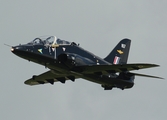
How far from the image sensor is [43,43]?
130ft

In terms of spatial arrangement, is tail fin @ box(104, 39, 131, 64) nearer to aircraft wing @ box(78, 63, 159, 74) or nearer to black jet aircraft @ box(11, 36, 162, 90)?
black jet aircraft @ box(11, 36, 162, 90)

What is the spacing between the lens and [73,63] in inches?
1570

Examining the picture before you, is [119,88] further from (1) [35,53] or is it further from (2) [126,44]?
(1) [35,53]

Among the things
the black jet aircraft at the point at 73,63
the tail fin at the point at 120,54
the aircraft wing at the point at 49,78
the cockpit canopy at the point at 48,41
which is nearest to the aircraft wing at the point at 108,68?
the black jet aircraft at the point at 73,63

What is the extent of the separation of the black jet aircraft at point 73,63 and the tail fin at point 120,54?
2.15m

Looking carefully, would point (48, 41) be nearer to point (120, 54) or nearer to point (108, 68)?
point (108, 68)

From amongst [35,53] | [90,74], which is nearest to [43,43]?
[35,53]

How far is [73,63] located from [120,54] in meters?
8.87

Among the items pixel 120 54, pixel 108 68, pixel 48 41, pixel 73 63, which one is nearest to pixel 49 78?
pixel 73 63

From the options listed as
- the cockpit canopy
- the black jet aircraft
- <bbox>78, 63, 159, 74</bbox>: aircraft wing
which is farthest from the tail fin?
the cockpit canopy

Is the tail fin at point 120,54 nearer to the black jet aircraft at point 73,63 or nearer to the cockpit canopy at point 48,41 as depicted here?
the black jet aircraft at point 73,63

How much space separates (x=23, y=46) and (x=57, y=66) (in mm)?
3178

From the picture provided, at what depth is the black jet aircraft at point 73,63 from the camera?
38.9 m

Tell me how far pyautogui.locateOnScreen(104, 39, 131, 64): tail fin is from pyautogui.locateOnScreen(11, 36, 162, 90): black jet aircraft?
215 cm
